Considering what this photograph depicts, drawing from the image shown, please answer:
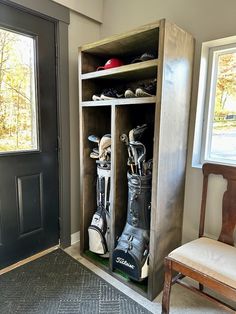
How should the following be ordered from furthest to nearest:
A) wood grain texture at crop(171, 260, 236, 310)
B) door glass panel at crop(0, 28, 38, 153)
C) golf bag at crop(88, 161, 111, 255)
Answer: golf bag at crop(88, 161, 111, 255) → door glass panel at crop(0, 28, 38, 153) → wood grain texture at crop(171, 260, 236, 310)

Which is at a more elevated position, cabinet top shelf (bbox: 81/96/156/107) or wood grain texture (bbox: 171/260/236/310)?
cabinet top shelf (bbox: 81/96/156/107)

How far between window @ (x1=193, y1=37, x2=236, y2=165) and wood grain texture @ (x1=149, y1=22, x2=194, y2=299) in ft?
0.40

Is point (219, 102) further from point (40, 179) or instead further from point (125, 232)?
point (40, 179)

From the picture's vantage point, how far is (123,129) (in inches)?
66.5

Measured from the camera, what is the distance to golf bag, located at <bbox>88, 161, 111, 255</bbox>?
→ 1882mm

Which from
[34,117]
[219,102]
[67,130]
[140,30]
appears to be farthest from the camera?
[67,130]

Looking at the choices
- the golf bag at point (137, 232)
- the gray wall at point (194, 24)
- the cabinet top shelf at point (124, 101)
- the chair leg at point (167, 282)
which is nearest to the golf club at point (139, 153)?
the golf bag at point (137, 232)

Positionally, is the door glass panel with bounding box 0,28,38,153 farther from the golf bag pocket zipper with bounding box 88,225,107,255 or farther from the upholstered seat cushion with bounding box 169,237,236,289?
the upholstered seat cushion with bounding box 169,237,236,289

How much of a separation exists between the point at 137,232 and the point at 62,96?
52.4 inches

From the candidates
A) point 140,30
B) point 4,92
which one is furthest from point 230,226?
point 4,92

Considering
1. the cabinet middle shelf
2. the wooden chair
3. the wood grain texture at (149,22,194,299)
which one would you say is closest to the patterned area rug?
the wood grain texture at (149,22,194,299)

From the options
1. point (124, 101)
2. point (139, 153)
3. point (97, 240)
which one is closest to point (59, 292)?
point (97, 240)

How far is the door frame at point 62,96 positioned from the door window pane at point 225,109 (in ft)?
4.18

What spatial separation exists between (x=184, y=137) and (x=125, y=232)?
2.81 ft
